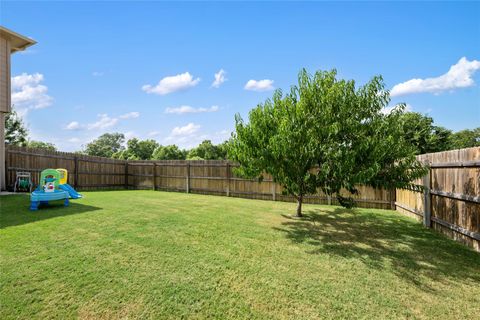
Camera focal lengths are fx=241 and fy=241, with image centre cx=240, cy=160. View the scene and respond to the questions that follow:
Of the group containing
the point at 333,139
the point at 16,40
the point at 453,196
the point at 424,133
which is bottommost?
the point at 453,196

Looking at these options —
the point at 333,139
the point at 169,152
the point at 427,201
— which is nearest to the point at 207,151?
the point at 169,152

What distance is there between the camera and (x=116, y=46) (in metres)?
9.07

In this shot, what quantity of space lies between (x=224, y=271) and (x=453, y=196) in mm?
4889

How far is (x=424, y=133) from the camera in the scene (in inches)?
966

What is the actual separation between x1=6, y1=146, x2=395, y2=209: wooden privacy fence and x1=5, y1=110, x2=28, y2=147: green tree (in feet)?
61.8

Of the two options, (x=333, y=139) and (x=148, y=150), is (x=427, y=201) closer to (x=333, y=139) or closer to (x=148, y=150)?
(x=333, y=139)

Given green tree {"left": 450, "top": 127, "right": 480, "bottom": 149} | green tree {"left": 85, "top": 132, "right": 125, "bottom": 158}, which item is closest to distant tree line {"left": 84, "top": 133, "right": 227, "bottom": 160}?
green tree {"left": 85, "top": 132, "right": 125, "bottom": 158}

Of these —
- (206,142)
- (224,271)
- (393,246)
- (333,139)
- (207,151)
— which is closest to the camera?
(224,271)

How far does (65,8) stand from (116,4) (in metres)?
1.44

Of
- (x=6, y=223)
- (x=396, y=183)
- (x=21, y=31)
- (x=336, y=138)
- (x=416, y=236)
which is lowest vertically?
(x=416, y=236)

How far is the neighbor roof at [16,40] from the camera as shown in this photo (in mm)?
9188

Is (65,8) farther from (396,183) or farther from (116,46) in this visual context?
(396,183)

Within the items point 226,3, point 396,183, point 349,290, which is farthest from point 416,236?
point 226,3

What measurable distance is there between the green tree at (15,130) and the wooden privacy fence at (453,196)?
33.8 meters
